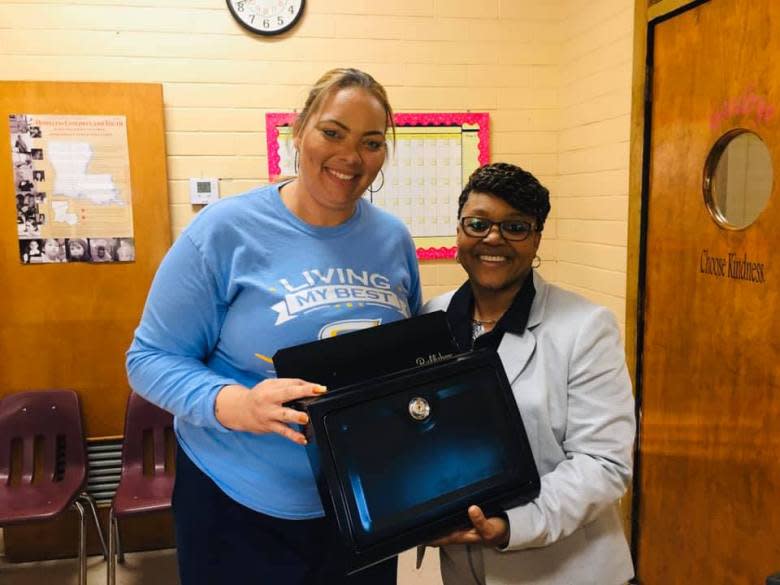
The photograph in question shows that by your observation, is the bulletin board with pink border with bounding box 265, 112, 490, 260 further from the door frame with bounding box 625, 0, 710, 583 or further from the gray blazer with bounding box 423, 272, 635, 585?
the gray blazer with bounding box 423, 272, 635, 585

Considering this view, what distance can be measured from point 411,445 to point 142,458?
201 centimetres

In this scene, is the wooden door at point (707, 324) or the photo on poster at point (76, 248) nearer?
the wooden door at point (707, 324)

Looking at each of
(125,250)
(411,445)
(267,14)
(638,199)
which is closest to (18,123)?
(125,250)

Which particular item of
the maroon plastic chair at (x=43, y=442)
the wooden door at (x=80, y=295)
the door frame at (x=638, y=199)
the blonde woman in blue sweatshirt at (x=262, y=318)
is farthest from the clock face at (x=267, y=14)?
the maroon plastic chair at (x=43, y=442)

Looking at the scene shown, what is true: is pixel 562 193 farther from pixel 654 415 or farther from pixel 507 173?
pixel 507 173

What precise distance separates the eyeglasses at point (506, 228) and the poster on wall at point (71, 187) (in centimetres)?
193

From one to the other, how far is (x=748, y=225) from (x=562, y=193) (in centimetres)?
125

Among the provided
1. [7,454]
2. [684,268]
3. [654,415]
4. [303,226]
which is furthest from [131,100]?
[654,415]

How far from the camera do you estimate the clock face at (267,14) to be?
271 cm

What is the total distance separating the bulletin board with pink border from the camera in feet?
9.62

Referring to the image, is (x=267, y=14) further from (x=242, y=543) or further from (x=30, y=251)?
(x=242, y=543)

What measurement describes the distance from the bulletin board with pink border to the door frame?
80 cm

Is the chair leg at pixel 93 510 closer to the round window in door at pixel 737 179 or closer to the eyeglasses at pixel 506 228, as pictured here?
the eyeglasses at pixel 506 228

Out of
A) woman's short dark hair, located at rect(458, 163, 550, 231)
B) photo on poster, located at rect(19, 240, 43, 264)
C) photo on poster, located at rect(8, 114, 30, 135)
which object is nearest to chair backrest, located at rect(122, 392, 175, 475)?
photo on poster, located at rect(19, 240, 43, 264)
